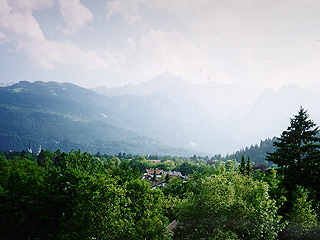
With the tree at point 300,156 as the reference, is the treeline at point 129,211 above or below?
below

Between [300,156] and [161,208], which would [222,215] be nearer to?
[161,208]

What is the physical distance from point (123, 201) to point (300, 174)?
16083 millimetres

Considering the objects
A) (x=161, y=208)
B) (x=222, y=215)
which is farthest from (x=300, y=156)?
(x=161, y=208)

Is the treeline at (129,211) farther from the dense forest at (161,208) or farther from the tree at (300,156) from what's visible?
the tree at (300,156)

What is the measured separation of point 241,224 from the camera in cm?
1399

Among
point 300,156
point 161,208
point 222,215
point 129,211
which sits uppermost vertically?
point 300,156

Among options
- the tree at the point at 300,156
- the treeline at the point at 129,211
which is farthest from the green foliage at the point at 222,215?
the tree at the point at 300,156

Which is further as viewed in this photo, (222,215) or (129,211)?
(129,211)

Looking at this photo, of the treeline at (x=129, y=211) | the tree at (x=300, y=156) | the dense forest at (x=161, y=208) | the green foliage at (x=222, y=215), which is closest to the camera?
the green foliage at (x=222, y=215)

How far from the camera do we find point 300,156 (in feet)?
70.1

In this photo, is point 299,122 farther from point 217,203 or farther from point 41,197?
point 41,197

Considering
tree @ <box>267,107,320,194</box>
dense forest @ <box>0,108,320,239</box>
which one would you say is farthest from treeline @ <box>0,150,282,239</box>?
tree @ <box>267,107,320,194</box>

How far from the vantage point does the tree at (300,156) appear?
20.4 meters

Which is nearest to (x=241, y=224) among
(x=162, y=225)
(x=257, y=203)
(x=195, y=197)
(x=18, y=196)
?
(x=257, y=203)
